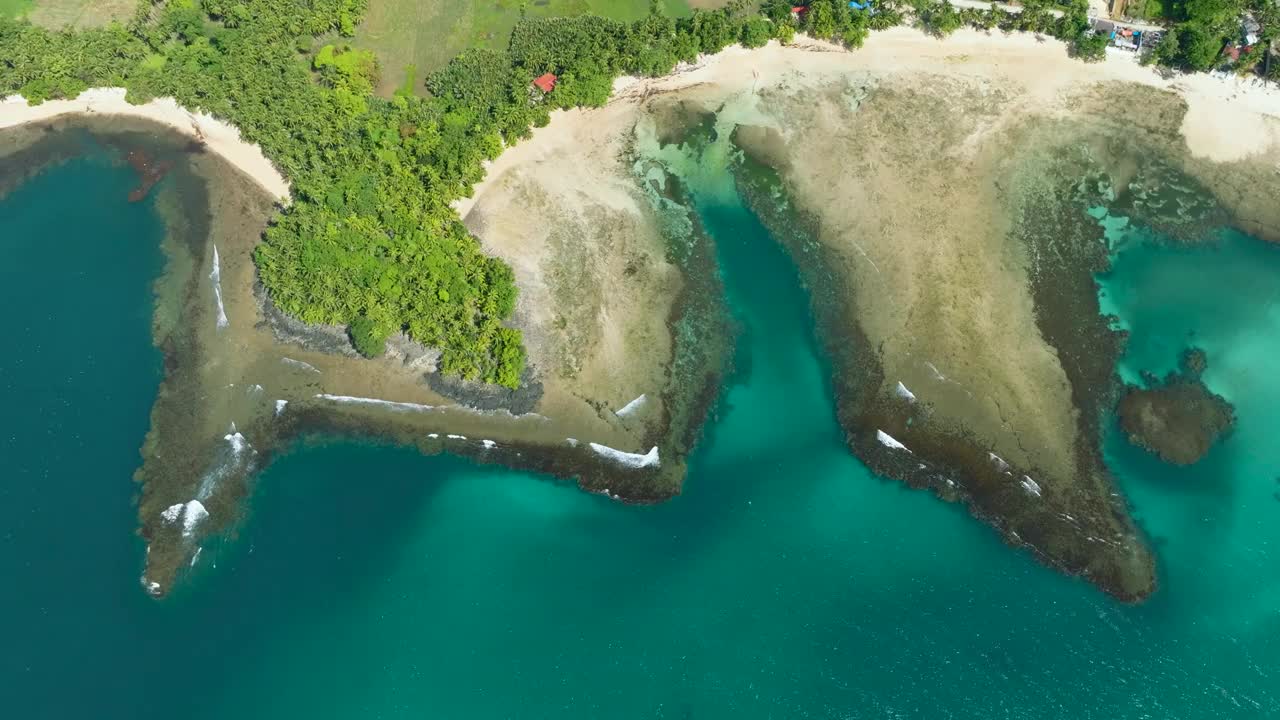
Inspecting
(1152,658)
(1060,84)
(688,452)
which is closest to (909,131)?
(1060,84)

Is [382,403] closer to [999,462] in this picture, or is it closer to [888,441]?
[888,441]

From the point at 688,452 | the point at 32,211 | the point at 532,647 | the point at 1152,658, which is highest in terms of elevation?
the point at 32,211

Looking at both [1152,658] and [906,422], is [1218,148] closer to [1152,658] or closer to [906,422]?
[906,422]

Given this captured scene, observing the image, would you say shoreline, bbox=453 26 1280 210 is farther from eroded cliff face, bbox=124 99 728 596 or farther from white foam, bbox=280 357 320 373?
white foam, bbox=280 357 320 373

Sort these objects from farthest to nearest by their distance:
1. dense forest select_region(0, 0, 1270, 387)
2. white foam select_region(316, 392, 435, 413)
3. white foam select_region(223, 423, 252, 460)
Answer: dense forest select_region(0, 0, 1270, 387) < white foam select_region(316, 392, 435, 413) < white foam select_region(223, 423, 252, 460)

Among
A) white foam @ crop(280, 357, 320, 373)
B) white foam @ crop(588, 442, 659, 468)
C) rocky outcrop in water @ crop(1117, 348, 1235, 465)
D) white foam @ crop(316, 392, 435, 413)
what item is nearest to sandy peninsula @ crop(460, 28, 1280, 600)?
rocky outcrop in water @ crop(1117, 348, 1235, 465)

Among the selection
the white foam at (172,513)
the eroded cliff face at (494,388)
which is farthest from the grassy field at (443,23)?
the white foam at (172,513)
